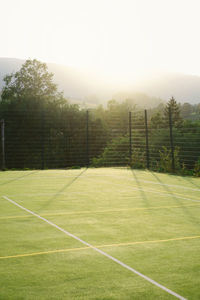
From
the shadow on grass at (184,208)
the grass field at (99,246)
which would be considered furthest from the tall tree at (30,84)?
the grass field at (99,246)

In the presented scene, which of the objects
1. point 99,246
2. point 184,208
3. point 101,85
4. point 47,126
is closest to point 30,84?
point 47,126

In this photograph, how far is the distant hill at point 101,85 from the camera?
485 ft

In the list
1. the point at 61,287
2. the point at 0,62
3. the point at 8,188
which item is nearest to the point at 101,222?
the point at 61,287

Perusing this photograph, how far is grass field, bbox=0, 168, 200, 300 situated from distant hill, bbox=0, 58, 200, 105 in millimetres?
135908

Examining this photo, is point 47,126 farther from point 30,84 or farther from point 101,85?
point 101,85

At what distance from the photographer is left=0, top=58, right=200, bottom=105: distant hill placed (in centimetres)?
14774

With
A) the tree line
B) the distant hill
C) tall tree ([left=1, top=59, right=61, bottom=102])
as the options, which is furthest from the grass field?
the distant hill

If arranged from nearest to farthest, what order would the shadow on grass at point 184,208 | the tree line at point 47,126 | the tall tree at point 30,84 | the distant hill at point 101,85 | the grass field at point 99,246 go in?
the grass field at point 99,246 < the shadow on grass at point 184,208 < the tree line at point 47,126 < the tall tree at point 30,84 < the distant hill at point 101,85

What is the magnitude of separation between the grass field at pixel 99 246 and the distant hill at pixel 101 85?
136 metres

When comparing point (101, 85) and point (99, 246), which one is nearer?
point (99, 246)

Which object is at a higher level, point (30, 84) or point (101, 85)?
point (101, 85)

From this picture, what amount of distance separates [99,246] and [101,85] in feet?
503

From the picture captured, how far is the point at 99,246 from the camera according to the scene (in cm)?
344

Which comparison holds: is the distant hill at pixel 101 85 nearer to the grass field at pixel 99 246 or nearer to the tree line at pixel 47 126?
the tree line at pixel 47 126
